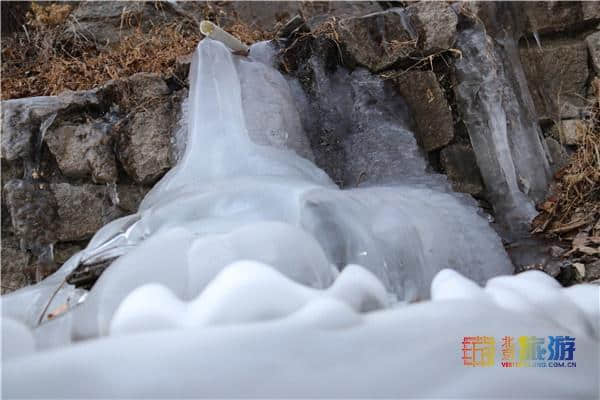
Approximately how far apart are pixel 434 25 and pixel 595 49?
0.96 m

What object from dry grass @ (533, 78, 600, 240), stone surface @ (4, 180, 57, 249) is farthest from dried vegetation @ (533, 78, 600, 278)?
stone surface @ (4, 180, 57, 249)

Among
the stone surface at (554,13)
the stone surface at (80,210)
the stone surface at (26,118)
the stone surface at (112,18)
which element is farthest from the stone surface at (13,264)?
the stone surface at (554,13)

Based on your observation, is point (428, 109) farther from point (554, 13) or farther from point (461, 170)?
point (554, 13)

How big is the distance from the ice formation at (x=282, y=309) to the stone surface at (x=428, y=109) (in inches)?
31.9

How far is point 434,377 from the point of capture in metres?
0.87

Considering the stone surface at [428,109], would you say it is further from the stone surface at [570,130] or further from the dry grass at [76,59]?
the dry grass at [76,59]

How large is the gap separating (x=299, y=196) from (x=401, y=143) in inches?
42.2

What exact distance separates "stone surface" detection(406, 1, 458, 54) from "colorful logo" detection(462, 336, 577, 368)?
1.99 metres

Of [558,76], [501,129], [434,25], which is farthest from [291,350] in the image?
[558,76]

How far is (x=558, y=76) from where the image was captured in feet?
9.87

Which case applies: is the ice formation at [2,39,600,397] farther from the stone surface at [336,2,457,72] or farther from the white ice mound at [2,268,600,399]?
the stone surface at [336,2,457,72]

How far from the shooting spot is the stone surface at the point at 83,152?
102 inches

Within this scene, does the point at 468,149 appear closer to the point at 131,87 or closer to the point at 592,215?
the point at 592,215

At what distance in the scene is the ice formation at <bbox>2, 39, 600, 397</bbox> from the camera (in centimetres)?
78
